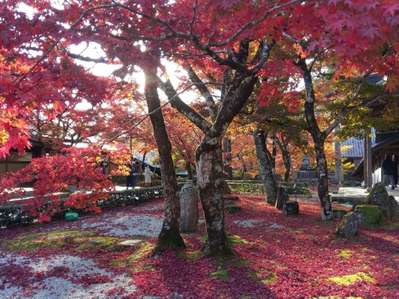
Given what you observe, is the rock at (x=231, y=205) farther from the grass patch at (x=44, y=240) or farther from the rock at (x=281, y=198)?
the grass patch at (x=44, y=240)

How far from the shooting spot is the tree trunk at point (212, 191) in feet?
30.3

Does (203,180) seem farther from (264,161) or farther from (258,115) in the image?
(264,161)

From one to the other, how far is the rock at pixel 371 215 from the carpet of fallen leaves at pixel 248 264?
2.16ft

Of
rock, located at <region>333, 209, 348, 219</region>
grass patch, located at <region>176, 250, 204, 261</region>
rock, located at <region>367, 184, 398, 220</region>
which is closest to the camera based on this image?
grass patch, located at <region>176, 250, 204, 261</region>

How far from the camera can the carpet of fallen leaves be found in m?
7.56

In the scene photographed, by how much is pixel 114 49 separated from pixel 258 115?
10101 mm

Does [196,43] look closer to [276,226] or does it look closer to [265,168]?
[276,226]

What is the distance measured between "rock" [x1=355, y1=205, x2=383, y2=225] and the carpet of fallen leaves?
657 millimetres

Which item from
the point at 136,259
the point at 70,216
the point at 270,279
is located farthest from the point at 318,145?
the point at 70,216

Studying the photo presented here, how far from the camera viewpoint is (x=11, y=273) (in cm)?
957

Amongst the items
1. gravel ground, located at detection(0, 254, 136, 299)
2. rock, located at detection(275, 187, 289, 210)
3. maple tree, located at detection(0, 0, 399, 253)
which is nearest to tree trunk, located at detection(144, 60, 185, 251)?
maple tree, located at detection(0, 0, 399, 253)

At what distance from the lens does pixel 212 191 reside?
9219 millimetres

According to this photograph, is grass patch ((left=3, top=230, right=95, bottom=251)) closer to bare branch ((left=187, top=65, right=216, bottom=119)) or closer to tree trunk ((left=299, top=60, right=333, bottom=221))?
bare branch ((left=187, top=65, right=216, bottom=119))

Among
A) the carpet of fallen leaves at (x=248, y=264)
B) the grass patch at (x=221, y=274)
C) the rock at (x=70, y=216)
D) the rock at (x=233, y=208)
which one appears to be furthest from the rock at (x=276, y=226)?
the rock at (x=70, y=216)
